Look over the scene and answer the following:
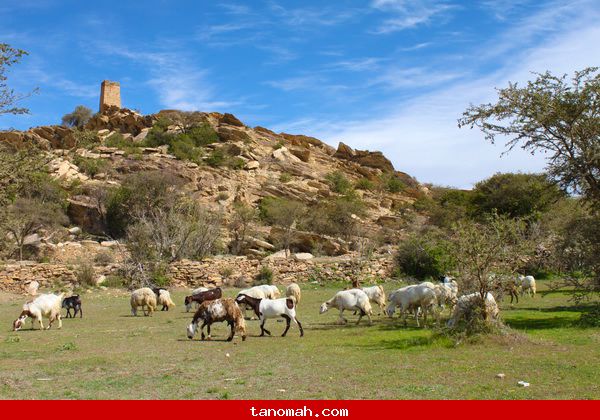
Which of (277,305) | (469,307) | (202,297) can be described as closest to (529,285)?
(469,307)

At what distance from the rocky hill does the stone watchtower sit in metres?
3.87

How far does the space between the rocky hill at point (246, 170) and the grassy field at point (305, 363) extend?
33919 millimetres

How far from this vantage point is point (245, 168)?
76.5 metres

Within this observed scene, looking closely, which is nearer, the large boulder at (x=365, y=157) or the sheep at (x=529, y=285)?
→ the sheep at (x=529, y=285)

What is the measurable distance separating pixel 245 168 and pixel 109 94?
128 ft

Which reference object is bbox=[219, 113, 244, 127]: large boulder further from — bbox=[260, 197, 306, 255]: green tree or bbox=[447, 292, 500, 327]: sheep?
bbox=[447, 292, 500, 327]: sheep

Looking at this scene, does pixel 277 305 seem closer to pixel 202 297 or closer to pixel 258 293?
pixel 258 293

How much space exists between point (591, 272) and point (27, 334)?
55.3 ft

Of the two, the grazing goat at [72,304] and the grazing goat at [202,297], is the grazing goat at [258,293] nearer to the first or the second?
the grazing goat at [202,297]

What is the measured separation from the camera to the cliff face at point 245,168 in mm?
65125

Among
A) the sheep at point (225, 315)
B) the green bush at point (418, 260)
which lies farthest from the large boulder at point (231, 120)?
the sheep at point (225, 315)

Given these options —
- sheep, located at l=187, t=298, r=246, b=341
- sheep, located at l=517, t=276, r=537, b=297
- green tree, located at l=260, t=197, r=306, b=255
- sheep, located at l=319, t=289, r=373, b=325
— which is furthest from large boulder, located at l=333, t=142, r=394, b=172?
sheep, located at l=187, t=298, r=246, b=341

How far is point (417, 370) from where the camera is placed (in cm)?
1108

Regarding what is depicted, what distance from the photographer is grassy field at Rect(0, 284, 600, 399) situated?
31.0ft
